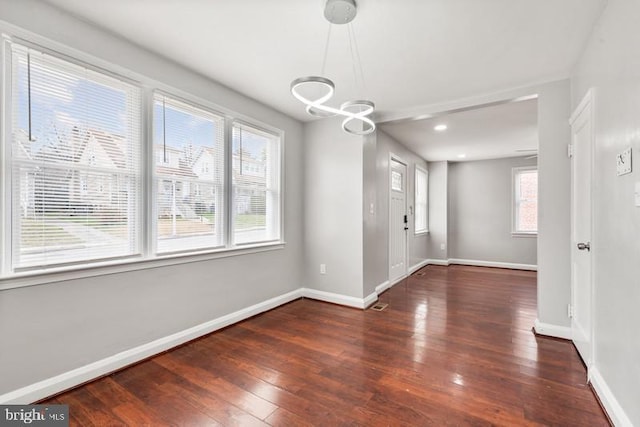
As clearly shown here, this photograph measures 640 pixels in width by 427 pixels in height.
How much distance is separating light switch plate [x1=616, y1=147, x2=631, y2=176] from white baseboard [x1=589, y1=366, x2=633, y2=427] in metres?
1.30

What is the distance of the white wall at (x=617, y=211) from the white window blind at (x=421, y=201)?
13.9 feet

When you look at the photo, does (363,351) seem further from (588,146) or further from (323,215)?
(588,146)

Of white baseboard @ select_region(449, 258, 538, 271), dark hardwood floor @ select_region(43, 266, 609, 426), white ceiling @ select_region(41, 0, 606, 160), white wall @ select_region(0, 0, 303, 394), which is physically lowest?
dark hardwood floor @ select_region(43, 266, 609, 426)

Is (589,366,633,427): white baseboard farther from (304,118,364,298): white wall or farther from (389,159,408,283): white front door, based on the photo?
(389,159,408,283): white front door

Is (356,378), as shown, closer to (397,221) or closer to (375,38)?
(375,38)

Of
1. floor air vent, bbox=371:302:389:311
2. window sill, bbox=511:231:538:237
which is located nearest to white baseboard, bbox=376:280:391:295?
floor air vent, bbox=371:302:389:311

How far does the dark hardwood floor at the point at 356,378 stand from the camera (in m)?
1.74

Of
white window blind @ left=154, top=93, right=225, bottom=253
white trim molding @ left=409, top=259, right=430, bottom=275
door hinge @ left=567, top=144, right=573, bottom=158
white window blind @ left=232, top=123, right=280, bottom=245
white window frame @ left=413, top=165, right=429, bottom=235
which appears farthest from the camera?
white window frame @ left=413, top=165, right=429, bottom=235


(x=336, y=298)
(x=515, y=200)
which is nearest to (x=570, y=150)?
(x=336, y=298)

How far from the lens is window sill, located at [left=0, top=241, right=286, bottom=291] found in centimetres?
176

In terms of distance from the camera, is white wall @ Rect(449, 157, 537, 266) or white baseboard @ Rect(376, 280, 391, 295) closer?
white baseboard @ Rect(376, 280, 391, 295)

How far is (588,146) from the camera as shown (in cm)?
219

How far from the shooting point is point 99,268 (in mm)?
2107

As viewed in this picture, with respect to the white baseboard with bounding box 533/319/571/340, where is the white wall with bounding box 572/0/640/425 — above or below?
above
